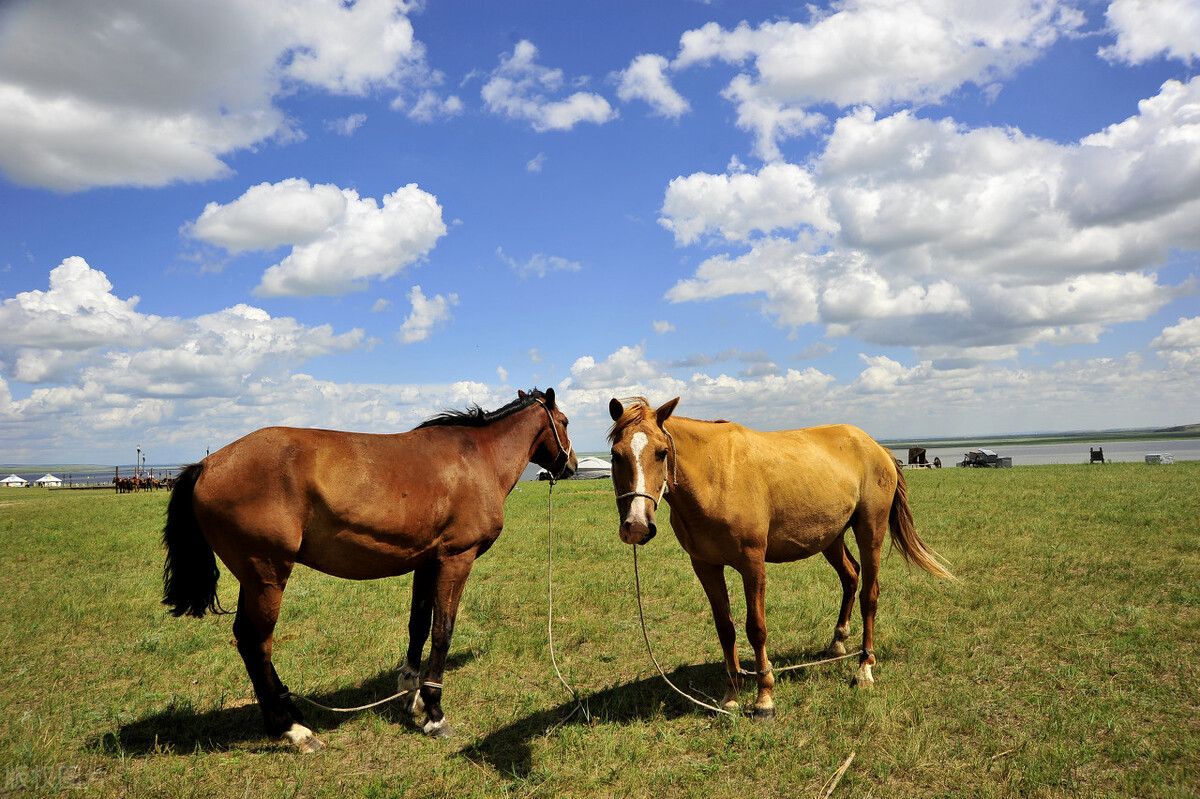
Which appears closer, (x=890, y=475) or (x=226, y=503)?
(x=226, y=503)

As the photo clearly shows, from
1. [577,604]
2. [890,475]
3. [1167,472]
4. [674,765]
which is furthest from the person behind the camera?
[1167,472]

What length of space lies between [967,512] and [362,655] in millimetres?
16786

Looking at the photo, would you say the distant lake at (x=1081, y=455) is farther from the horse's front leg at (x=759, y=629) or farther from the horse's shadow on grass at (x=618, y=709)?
the horse's front leg at (x=759, y=629)

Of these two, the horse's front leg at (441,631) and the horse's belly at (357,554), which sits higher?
the horse's belly at (357,554)

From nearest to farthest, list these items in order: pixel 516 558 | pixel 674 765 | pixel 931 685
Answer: pixel 674 765 → pixel 931 685 → pixel 516 558

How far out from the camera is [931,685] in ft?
18.6

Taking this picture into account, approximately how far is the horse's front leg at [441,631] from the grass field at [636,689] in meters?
0.17

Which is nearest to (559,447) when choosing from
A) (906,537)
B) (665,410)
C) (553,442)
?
(553,442)

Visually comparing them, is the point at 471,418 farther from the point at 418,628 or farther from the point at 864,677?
the point at 864,677

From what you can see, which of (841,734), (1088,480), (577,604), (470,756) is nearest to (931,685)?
(841,734)

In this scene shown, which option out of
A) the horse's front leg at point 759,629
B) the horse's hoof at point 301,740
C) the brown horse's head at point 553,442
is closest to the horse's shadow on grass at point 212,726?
the horse's hoof at point 301,740

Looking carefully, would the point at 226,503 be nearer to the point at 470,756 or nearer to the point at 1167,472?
the point at 470,756

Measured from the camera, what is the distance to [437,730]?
16.9 feet

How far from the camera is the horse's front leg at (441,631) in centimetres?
517
